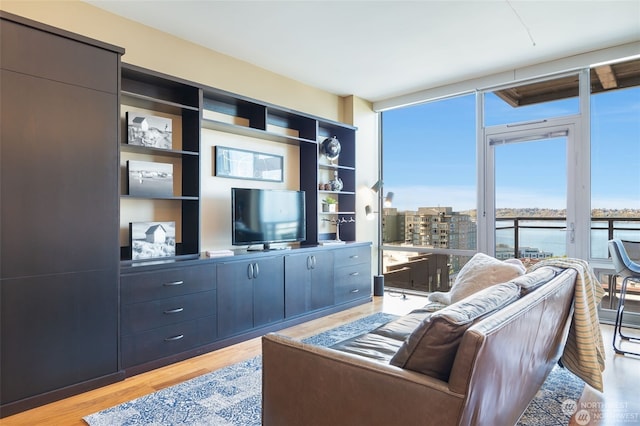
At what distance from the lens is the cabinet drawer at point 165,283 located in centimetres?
268

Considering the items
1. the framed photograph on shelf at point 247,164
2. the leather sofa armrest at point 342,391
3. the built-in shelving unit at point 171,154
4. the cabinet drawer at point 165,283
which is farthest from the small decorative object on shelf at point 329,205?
the leather sofa armrest at point 342,391

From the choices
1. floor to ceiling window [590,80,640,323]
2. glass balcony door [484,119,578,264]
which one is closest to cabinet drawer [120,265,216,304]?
glass balcony door [484,119,578,264]

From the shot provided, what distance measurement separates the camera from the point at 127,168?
9.80ft

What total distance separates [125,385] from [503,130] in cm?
460

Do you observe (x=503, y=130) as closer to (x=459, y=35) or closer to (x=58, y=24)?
(x=459, y=35)

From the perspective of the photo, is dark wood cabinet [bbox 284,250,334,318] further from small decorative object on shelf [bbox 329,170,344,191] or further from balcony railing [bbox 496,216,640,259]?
balcony railing [bbox 496,216,640,259]

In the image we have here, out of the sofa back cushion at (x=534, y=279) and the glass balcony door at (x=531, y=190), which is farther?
the glass balcony door at (x=531, y=190)

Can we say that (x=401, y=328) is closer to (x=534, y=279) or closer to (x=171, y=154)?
(x=534, y=279)

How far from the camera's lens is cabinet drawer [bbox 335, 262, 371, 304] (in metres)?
4.51

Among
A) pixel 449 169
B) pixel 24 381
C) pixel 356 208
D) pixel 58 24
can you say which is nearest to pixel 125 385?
pixel 24 381

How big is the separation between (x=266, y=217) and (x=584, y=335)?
2.78 m

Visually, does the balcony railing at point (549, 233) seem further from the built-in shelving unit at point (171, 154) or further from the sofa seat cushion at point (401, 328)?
the built-in shelving unit at point (171, 154)

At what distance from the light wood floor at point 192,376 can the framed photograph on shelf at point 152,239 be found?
0.90 meters

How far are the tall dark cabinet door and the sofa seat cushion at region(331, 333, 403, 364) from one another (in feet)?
5.44
